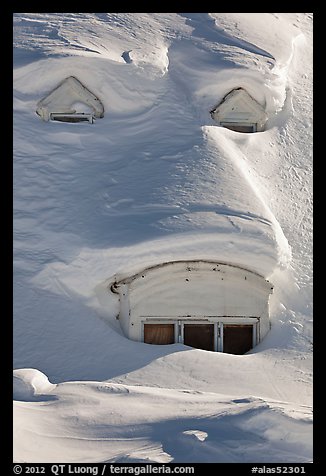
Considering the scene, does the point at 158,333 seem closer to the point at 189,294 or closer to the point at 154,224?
the point at 189,294

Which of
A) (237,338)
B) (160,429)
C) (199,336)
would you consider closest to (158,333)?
(199,336)

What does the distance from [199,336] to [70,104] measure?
354 centimetres

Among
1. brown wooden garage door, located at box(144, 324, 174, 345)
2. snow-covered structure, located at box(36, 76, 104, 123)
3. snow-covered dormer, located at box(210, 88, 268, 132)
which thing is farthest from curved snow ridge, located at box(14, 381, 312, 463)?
snow-covered dormer, located at box(210, 88, 268, 132)

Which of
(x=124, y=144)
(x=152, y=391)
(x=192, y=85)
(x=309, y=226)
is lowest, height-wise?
(x=152, y=391)

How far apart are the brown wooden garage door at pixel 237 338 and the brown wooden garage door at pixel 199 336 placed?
0.16 meters

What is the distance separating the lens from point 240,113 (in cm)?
1168

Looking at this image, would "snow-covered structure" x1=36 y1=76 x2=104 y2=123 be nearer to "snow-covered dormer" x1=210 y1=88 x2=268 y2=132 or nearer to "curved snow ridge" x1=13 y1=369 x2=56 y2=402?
"snow-covered dormer" x1=210 y1=88 x2=268 y2=132

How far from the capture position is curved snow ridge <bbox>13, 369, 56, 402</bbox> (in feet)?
27.9

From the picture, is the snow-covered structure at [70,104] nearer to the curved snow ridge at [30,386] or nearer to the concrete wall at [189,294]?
the concrete wall at [189,294]

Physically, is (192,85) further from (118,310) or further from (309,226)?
(118,310)

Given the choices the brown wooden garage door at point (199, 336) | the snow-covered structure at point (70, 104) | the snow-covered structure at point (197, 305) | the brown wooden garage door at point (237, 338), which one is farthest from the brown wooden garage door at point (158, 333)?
the snow-covered structure at point (70, 104)

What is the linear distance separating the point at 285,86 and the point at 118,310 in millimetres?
4125
